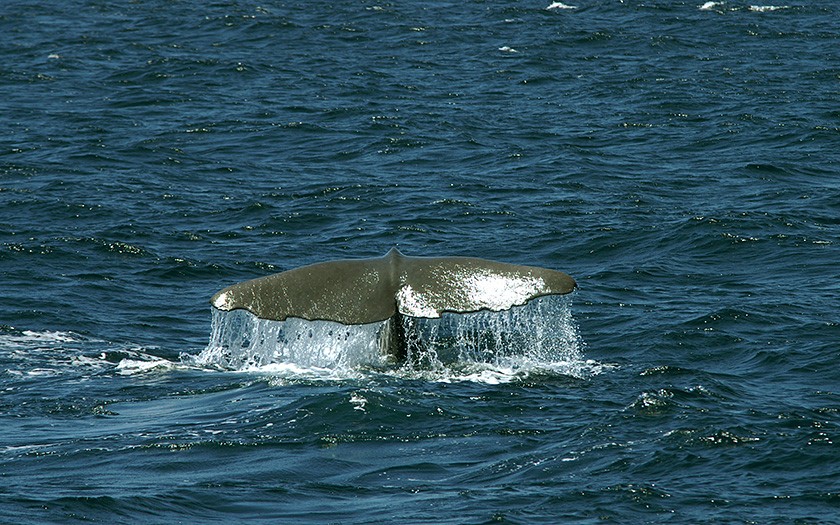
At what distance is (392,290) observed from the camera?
40.0 feet

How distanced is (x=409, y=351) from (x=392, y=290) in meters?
0.94

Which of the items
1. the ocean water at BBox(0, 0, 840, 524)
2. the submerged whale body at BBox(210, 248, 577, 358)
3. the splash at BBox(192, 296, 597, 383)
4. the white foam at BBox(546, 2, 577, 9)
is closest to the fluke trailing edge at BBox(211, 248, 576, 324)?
the submerged whale body at BBox(210, 248, 577, 358)

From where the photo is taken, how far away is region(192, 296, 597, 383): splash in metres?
13.0

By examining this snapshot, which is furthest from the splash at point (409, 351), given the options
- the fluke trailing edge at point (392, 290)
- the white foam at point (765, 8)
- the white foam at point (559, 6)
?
the white foam at point (559, 6)

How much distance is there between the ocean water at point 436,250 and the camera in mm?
10578

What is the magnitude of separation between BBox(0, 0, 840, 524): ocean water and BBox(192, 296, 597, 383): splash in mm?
52

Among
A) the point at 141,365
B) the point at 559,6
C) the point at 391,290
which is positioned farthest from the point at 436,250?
the point at 559,6

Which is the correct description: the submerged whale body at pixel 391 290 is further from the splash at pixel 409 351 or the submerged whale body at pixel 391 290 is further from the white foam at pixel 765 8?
the white foam at pixel 765 8

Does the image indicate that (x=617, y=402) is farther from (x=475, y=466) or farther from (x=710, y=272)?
(x=710, y=272)

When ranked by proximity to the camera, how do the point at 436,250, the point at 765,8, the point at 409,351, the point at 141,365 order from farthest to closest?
the point at 765,8 < the point at 436,250 < the point at 141,365 < the point at 409,351

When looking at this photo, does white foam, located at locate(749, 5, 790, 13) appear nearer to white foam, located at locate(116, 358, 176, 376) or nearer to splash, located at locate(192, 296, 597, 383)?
splash, located at locate(192, 296, 597, 383)

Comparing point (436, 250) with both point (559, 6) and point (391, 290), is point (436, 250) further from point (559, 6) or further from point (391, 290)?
point (559, 6)

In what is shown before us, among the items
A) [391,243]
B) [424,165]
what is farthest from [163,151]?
[391,243]

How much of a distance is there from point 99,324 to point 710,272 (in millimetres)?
7533
